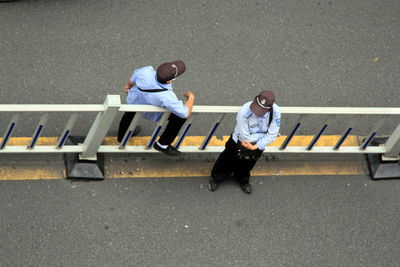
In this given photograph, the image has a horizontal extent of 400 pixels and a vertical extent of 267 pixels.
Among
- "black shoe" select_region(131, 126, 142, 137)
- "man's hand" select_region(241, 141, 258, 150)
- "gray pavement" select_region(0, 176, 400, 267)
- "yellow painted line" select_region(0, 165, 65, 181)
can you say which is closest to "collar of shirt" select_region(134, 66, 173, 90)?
"man's hand" select_region(241, 141, 258, 150)

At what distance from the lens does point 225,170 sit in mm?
7180

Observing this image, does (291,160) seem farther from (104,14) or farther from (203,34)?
(104,14)

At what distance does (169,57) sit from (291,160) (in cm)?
181

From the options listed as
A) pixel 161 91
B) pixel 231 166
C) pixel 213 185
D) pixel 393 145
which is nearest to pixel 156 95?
pixel 161 91

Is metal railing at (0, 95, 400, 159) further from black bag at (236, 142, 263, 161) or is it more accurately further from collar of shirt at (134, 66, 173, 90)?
black bag at (236, 142, 263, 161)

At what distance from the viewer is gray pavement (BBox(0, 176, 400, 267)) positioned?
22.6 ft

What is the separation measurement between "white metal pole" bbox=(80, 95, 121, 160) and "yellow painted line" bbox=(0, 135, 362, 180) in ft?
1.12

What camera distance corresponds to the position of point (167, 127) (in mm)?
6902

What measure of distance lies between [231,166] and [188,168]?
538mm

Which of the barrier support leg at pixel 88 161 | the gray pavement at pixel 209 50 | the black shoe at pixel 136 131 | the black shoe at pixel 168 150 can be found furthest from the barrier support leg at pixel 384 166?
the barrier support leg at pixel 88 161

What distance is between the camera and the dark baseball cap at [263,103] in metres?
6.15

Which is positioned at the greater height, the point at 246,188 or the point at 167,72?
the point at 167,72

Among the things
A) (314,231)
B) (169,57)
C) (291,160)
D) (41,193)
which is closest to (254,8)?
(169,57)

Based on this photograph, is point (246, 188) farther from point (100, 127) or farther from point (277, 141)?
point (100, 127)
